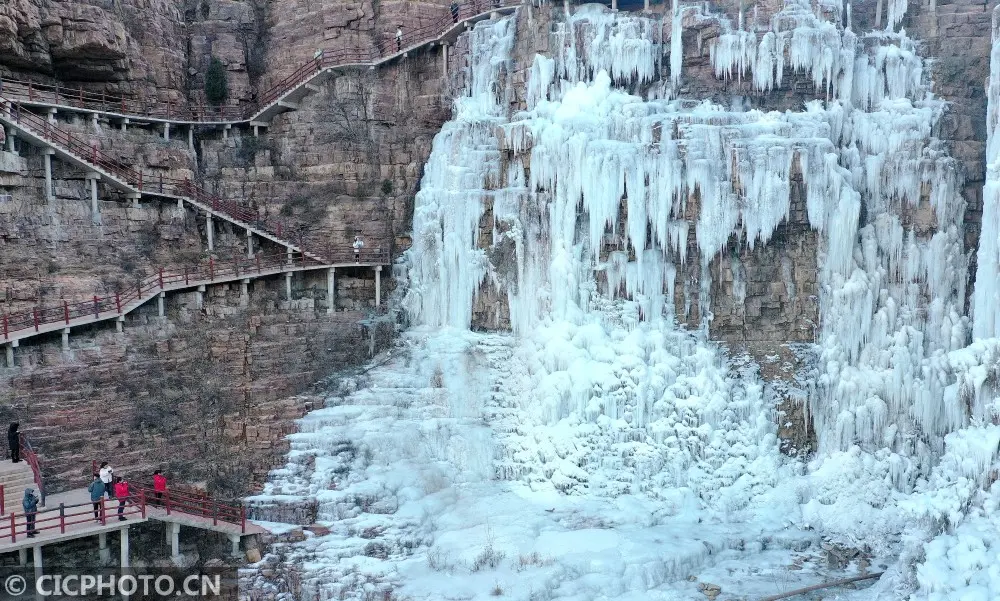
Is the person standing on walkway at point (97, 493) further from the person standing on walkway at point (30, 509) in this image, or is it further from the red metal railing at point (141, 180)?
the red metal railing at point (141, 180)

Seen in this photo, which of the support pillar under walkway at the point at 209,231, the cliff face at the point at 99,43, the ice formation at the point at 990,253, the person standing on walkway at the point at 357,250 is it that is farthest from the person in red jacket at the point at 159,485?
the ice formation at the point at 990,253

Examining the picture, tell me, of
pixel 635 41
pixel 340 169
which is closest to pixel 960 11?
pixel 635 41

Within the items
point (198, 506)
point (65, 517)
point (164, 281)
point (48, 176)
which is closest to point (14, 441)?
point (65, 517)

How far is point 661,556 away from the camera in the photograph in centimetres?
1798

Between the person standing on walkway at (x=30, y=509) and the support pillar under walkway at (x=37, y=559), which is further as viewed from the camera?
the support pillar under walkway at (x=37, y=559)

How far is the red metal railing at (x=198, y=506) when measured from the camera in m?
18.2

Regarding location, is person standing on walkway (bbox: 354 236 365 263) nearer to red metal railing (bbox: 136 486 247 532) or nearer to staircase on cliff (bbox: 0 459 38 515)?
red metal railing (bbox: 136 486 247 532)

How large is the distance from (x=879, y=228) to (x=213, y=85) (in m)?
20.2

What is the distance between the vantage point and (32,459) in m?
18.1

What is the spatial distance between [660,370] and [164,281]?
1245cm

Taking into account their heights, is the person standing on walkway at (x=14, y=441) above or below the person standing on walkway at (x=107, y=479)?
above

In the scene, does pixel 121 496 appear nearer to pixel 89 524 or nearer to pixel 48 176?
pixel 89 524

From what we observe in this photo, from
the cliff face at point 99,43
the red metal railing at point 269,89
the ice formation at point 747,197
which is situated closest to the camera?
the ice formation at point 747,197

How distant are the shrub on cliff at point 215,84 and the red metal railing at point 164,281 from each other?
6.38 meters
